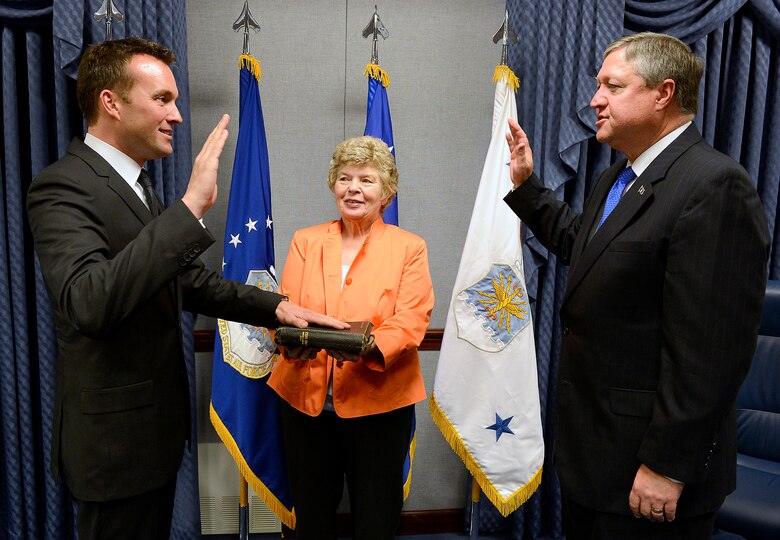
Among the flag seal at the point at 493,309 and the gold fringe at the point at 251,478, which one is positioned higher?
the flag seal at the point at 493,309

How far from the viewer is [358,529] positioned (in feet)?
6.68

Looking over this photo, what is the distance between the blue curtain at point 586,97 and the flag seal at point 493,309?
0.20 metres

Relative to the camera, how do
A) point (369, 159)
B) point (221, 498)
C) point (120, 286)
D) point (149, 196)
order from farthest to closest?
1. point (221, 498)
2. point (369, 159)
3. point (149, 196)
4. point (120, 286)

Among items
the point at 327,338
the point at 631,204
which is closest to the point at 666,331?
the point at 631,204

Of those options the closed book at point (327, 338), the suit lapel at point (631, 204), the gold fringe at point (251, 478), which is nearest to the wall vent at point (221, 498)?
the gold fringe at point (251, 478)

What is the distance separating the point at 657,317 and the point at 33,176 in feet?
7.30

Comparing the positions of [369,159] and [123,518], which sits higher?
[369,159]

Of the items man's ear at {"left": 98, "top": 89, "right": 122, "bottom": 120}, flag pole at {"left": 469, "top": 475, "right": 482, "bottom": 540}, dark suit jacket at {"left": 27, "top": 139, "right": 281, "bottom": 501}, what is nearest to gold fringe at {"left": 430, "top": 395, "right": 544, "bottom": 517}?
flag pole at {"left": 469, "top": 475, "right": 482, "bottom": 540}

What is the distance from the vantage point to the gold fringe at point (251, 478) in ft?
7.88

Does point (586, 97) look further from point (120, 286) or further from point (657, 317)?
point (120, 286)

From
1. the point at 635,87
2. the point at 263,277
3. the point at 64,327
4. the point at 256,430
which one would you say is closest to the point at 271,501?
the point at 256,430

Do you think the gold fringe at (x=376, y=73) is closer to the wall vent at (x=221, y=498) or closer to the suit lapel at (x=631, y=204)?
the suit lapel at (x=631, y=204)

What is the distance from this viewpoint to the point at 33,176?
229 centimetres

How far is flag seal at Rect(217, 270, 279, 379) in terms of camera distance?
2.37 m
